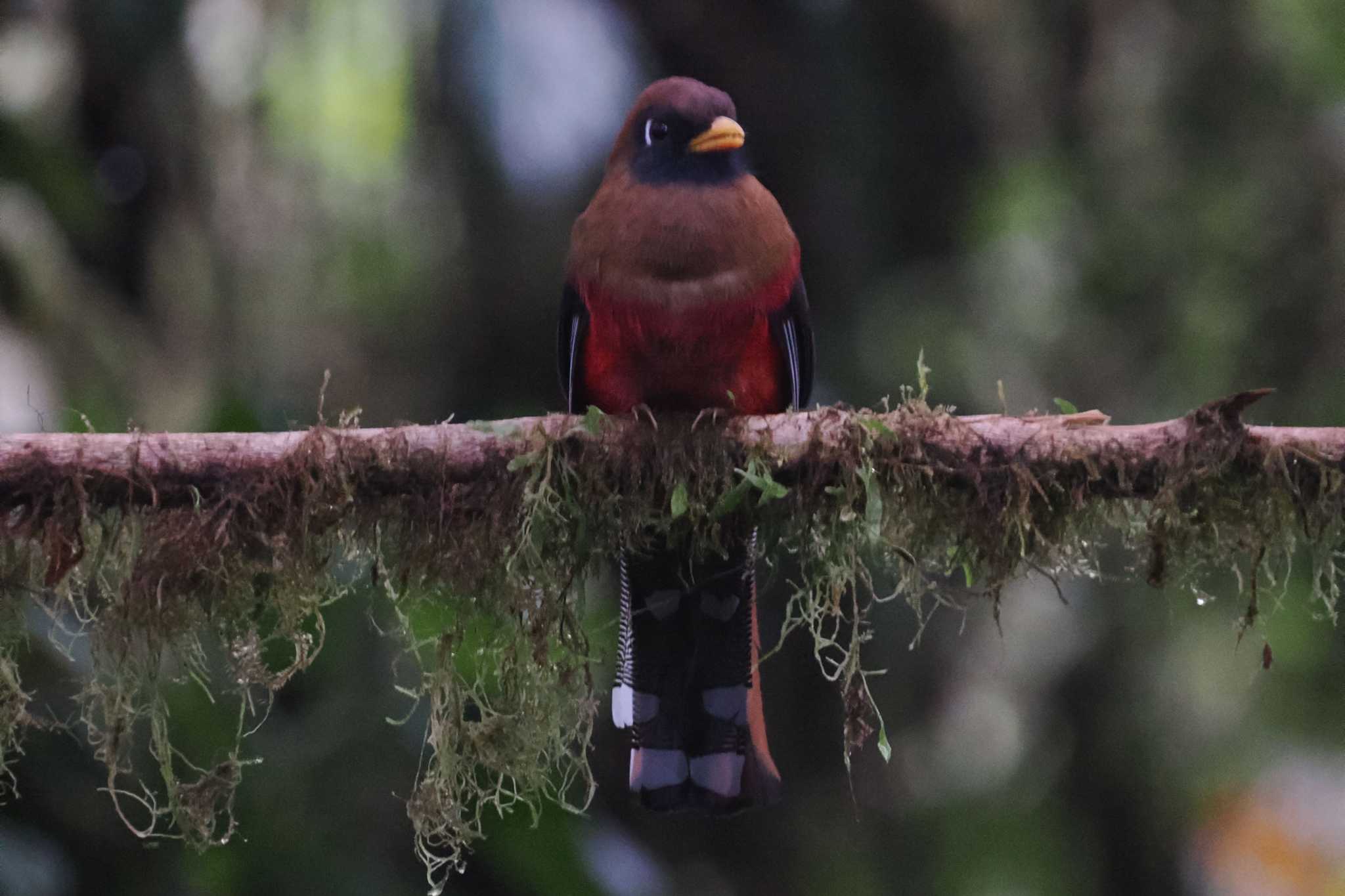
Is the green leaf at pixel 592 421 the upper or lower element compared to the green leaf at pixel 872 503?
upper

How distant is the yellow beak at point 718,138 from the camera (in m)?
3.19

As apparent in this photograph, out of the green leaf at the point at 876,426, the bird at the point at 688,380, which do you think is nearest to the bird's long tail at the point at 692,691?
the bird at the point at 688,380

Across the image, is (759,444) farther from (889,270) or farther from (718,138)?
(889,270)

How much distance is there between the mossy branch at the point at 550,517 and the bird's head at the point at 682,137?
77 cm

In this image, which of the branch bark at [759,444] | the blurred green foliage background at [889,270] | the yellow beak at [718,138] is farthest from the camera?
the blurred green foliage background at [889,270]

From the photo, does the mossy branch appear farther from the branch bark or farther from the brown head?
the brown head

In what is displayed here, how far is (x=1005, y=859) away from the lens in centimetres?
520

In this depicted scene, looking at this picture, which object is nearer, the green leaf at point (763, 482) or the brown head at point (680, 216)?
the green leaf at point (763, 482)

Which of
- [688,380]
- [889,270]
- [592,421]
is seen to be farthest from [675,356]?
[889,270]

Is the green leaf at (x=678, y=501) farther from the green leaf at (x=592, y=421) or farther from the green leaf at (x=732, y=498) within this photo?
the green leaf at (x=592, y=421)

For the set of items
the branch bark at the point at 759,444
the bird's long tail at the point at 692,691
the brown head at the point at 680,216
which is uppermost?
the brown head at the point at 680,216

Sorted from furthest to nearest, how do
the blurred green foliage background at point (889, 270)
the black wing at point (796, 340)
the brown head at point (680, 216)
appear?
the blurred green foliage background at point (889, 270) → the black wing at point (796, 340) → the brown head at point (680, 216)

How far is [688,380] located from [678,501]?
0.44 metres

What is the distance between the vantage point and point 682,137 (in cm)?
324
